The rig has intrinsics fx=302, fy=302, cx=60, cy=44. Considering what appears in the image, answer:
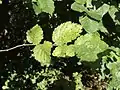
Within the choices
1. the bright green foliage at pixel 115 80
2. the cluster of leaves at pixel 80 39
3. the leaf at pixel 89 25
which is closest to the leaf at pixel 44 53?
the cluster of leaves at pixel 80 39

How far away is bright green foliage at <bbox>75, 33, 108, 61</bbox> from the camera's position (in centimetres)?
122

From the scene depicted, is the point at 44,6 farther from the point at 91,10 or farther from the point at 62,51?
the point at 62,51

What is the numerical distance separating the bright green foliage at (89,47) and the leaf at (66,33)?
119 mm

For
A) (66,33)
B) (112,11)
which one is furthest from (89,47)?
(112,11)

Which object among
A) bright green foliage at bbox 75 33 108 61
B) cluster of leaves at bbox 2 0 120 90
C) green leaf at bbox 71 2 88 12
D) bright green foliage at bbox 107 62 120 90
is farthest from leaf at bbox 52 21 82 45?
bright green foliage at bbox 107 62 120 90

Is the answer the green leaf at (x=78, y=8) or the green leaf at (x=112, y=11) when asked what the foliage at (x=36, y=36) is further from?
the green leaf at (x=112, y=11)

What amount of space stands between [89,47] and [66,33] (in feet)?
0.53

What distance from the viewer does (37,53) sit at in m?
1.16

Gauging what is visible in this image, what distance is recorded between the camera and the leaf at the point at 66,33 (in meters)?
1.12

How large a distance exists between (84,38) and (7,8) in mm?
1842

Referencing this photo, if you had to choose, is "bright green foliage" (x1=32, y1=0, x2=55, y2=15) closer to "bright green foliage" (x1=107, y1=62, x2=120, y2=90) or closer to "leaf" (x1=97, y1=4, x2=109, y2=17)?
"leaf" (x1=97, y1=4, x2=109, y2=17)

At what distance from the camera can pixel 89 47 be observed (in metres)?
1.24

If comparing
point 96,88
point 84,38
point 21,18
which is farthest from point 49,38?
point 96,88

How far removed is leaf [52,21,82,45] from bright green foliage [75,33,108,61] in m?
0.12
